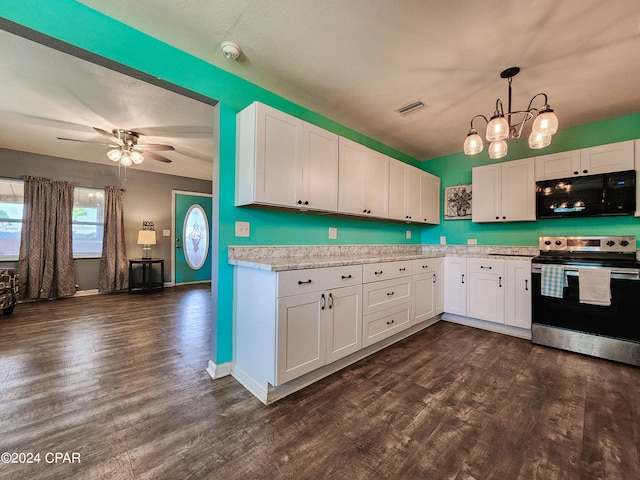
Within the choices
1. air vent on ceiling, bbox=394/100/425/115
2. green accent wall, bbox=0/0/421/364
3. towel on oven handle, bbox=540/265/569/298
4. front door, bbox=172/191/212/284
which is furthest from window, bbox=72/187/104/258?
towel on oven handle, bbox=540/265/569/298

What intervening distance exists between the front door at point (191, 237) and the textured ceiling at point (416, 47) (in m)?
4.66

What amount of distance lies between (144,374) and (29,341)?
1694 mm

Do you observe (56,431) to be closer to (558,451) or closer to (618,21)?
(558,451)

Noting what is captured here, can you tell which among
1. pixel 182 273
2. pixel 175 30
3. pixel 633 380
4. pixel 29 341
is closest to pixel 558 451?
pixel 633 380

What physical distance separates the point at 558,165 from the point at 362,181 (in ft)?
7.53

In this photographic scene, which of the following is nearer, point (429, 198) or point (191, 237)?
point (429, 198)

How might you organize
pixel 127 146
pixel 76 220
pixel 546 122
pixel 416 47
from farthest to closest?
pixel 76 220
pixel 127 146
pixel 416 47
pixel 546 122

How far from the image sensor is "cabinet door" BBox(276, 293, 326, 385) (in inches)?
68.0

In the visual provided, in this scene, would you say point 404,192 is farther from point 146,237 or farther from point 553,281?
point 146,237

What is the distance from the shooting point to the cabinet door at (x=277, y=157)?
2.02m

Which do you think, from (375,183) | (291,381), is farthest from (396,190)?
(291,381)

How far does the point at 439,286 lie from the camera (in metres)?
3.46

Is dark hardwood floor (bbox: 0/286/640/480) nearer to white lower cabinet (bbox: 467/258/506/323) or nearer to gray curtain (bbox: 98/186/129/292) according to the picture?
white lower cabinet (bbox: 467/258/506/323)

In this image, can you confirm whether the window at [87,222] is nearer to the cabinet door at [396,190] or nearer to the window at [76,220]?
the window at [76,220]
